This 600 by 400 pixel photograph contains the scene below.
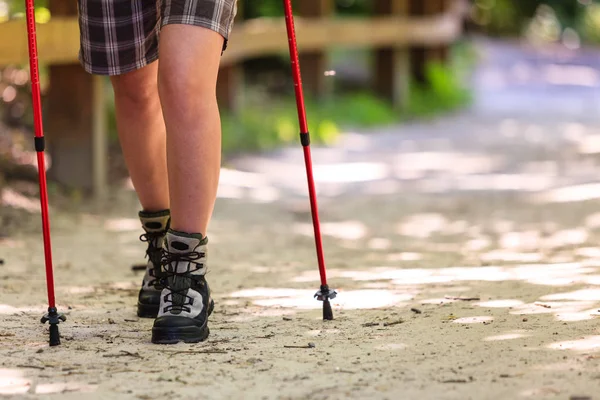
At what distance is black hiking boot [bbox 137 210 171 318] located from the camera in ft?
10.6

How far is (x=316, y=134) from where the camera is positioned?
29.7 ft

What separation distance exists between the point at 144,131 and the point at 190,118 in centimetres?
48

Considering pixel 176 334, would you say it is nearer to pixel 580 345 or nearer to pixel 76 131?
pixel 580 345

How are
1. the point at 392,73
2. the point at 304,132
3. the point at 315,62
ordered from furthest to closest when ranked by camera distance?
the point at 392,73, the point at 315,62, the point at 304,132

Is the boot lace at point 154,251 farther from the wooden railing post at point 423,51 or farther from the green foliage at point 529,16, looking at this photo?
the green foliage at point 529,16

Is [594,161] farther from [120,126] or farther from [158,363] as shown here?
[158,363]

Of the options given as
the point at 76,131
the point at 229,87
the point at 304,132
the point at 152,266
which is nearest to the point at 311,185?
the point at 304,132

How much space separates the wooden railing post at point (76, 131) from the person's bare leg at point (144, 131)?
2.84 m

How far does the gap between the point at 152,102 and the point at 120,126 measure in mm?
134

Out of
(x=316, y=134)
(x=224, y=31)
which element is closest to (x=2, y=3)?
(x=316, y=134)

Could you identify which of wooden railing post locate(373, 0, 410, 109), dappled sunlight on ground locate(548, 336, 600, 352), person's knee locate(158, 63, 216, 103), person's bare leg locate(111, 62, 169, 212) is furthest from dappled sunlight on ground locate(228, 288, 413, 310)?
wooden railing post locate(373, 0, 410, 109)

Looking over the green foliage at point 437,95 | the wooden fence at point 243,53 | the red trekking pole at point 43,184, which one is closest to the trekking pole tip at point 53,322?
the red trekking pole at point 43,184

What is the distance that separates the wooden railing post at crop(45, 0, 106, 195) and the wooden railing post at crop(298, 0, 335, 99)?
4.39 meters

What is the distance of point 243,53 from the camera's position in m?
8.16
